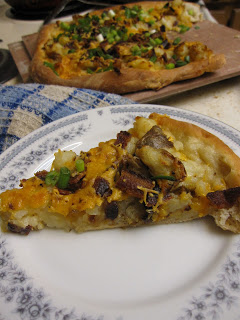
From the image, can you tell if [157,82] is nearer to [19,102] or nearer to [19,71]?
[19,102]

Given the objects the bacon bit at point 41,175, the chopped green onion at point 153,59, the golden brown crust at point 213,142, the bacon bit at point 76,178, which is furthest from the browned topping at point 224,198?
the chopped green onion at point 153,59

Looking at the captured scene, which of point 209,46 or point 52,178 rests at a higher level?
point 52,178

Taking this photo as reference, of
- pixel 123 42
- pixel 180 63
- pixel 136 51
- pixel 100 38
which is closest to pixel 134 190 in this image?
pixel 180 63

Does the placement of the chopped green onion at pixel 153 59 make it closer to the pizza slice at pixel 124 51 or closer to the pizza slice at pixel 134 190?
the pizza slice at pixel 124 51

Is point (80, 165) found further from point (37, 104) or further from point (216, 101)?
point (216, 101)

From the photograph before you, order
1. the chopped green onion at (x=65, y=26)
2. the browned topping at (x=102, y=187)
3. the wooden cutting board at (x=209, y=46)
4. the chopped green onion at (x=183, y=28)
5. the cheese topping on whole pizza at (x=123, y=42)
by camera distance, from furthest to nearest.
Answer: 1. the chopped green onion at (x=65, y=26)
2. the chopped green onion at (x=183, y=28)
3. the cheese topping on whole pizza at (x=123, y=42)
4. the wooden cutting board at (x=209, y=46)
5. the browned topping at (x=102, y=187)

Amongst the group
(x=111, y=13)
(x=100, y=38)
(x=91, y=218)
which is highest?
(x=111, y=13)
